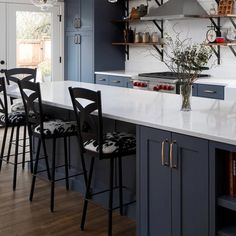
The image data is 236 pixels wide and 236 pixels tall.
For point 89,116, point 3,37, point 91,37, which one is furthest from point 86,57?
point 89,116

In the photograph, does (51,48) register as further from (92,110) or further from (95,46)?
(92,110)

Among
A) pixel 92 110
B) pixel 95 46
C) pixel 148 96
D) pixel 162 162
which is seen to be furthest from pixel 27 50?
pixel 162 162

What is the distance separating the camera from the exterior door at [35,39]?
22.5ft

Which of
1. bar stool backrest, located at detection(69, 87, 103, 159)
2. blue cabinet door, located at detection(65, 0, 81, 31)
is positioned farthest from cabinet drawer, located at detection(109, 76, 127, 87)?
bar stool backrest, located at detection(69, 87, 103, 159)

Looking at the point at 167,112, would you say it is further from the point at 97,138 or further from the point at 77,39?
the point at 77,39

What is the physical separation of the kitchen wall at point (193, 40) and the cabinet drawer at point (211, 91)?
0.60 metres

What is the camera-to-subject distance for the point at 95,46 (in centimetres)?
677

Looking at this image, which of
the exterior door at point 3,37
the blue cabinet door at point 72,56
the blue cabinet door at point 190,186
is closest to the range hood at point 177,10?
the blue cabinet door at point 72,56

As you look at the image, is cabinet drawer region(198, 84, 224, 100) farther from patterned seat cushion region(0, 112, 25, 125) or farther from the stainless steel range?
patterned seat cushion region(0, 112, 25, 125)

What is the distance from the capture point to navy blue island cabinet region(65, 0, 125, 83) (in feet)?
22.2

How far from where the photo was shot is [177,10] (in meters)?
5.66

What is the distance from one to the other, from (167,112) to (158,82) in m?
2.71

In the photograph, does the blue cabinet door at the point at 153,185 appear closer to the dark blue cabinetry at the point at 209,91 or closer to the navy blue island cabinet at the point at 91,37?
the dark blue cabinetry at the point at 209,91

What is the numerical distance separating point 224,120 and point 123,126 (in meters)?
1.01
